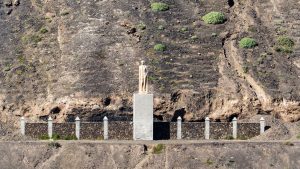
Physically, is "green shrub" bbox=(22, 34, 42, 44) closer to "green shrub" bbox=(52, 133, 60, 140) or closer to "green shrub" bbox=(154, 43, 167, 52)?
"green shrub" bbox=(154, 43, 167, 52)

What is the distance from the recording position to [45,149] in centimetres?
6025

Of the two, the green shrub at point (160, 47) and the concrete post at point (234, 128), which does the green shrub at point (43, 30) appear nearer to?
the green shrub at point (160, 47)

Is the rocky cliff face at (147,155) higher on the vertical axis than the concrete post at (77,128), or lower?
lower

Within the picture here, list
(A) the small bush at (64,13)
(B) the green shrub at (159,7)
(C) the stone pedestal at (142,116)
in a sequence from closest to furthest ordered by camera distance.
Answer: (C) the stone pedestal at (142,116)
(B) the green shrub at (159,7)
(A) the small bush at (64,13)

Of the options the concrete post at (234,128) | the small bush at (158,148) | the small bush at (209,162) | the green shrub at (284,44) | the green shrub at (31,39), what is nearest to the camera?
the small bush at (209,162)

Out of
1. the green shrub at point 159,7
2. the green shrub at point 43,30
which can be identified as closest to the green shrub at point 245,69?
the green shrub at point 159,7

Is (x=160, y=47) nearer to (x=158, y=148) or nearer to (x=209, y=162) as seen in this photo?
(x=158, y=148)

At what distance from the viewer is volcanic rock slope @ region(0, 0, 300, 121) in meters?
66.3

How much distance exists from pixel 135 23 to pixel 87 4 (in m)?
4.03

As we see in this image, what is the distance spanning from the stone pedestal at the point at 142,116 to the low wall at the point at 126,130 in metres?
0.53

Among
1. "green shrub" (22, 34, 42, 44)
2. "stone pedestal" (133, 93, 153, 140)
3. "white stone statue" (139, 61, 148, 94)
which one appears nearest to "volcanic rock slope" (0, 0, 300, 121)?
"green shrub" (22, 34, 42, 44)

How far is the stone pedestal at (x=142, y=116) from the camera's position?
63.1 m

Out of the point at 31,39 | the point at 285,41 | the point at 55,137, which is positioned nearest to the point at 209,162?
the point at 55,137

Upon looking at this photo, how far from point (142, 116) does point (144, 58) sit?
743 cm
